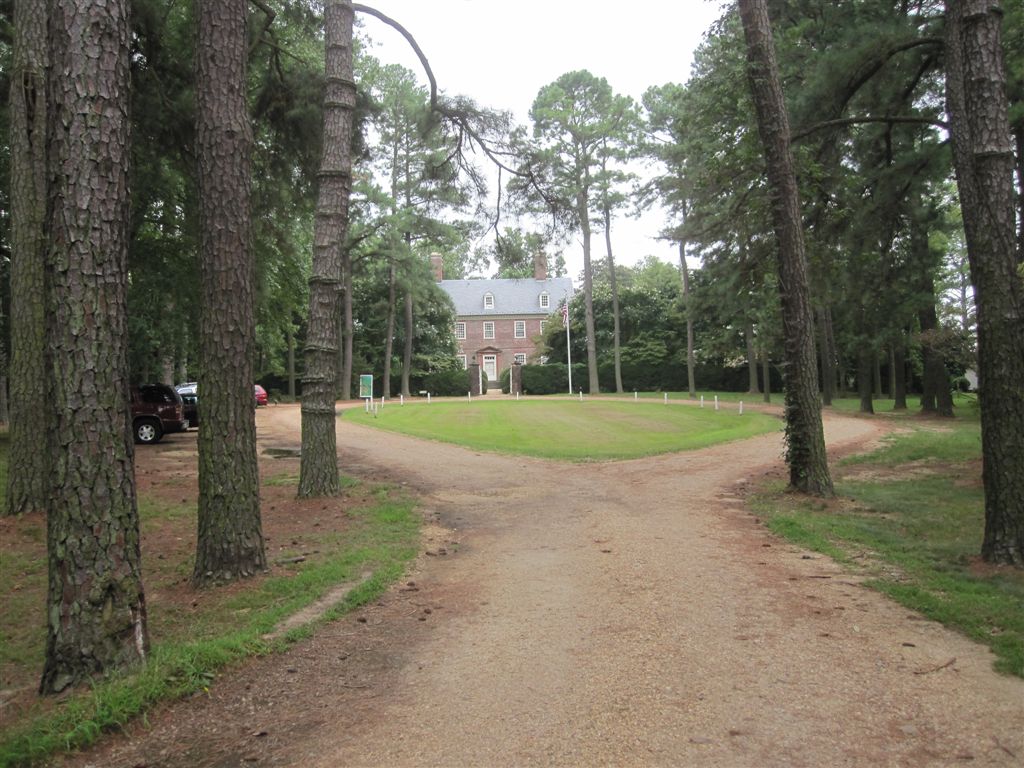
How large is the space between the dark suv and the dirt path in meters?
16.0

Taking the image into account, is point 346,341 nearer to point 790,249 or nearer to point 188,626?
point 790,249

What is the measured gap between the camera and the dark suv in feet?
64.4

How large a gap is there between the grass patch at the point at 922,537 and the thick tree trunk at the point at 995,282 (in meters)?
0.55

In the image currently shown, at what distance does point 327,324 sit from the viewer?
930 cm

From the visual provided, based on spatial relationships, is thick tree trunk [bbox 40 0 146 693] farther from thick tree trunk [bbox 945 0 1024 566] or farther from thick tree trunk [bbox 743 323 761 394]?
thick tree trunk [bbox 743 323 761 394]

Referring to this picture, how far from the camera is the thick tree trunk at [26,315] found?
A: 318 inches

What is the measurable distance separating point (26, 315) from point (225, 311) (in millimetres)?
3930

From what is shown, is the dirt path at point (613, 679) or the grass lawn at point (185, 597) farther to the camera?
the grass lawn at point (185, 597)

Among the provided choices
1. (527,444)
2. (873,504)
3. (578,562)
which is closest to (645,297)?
(527,444)

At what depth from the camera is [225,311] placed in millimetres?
6012

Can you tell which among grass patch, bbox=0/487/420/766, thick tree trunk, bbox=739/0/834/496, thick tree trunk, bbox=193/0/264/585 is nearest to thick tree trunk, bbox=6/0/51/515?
grass patch, bbox=0/487/420/766

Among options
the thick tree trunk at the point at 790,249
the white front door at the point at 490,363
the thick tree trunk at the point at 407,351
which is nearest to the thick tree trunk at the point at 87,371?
the thick tree trunk at the point at 790,249

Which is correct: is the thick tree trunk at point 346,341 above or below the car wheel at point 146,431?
above

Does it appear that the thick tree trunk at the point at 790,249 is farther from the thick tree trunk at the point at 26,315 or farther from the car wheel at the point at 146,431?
the car wheel at the point at 146,431
